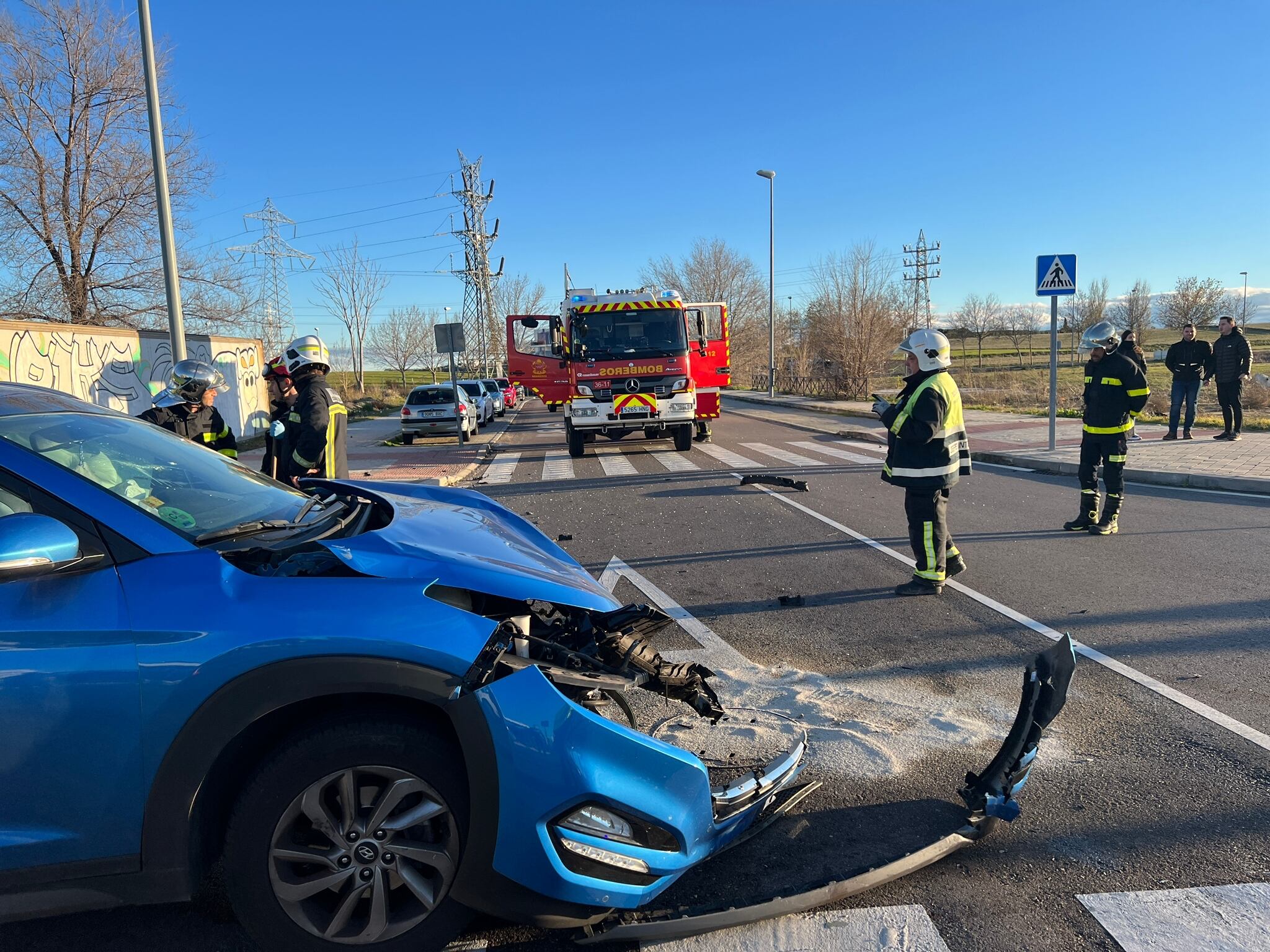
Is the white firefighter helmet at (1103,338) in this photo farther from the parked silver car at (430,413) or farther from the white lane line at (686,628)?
the parked silver car at (430,413)

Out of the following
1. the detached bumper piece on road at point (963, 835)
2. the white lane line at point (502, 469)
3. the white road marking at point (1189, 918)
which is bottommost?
the white lane line at point (502, 469)

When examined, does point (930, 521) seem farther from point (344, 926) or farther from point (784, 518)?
point (344, 926)

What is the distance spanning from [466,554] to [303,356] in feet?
11.6

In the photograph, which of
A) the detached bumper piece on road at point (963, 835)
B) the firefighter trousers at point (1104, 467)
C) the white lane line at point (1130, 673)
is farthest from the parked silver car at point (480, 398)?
the detached bumper piece on road at point (963, 835)

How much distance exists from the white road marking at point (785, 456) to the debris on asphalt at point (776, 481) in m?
1.67

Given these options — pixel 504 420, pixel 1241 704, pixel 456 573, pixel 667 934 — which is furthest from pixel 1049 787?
pixel 504 420

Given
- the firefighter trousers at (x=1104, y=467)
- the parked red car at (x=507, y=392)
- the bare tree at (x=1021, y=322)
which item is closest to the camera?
the firefighter trousers at (x=1104, y=467)

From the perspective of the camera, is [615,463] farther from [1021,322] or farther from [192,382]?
[1021,322]

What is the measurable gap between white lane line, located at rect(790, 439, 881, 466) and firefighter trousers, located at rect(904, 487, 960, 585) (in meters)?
7.73

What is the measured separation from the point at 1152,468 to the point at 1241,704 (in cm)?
853

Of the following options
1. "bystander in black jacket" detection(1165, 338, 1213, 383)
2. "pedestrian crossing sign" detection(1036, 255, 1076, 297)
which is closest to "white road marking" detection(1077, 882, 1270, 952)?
"pedestrian crossing sign" detection(1036, 255, 1076, 297)

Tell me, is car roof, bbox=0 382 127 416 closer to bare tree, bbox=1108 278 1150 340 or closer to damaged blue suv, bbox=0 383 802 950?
damaged blue suv, bbox=0 383 802 950

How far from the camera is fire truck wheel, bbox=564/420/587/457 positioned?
1554 centimetres

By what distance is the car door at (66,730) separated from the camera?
2098 mm
